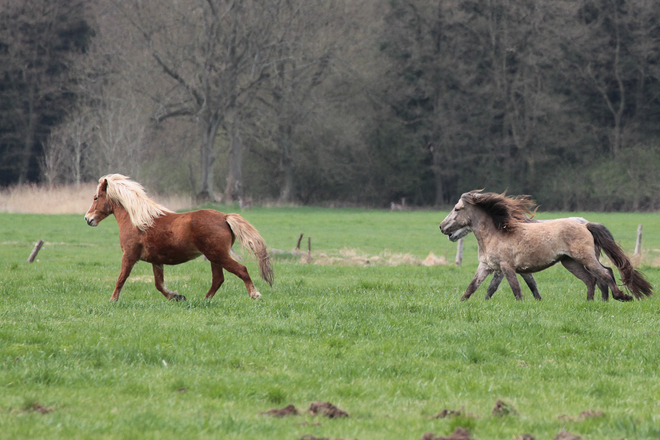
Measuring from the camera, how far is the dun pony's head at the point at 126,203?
11.6 m

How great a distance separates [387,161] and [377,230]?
90.3 feet

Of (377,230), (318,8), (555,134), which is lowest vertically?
(377,230)

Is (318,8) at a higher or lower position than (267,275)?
higher

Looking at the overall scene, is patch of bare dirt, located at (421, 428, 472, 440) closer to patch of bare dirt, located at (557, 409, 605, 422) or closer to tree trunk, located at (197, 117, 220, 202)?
patch of bare dirt, located at (557, 409, 605, 422)

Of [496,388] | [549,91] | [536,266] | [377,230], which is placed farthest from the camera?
[549,91]

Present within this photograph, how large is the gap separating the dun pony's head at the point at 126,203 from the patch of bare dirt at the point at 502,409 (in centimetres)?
714

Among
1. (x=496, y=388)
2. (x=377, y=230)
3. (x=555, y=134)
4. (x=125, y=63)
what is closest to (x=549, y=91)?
(x=555, y=134)

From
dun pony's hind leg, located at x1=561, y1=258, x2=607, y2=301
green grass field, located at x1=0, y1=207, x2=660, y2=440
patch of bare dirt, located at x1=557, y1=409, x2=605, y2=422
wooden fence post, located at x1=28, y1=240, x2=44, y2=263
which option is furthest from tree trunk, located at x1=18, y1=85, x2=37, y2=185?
patch of bare dirt, located at x1=557, y1=409, x2=605, y2=422

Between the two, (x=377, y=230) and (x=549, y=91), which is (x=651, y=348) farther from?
(x=549, y=91)

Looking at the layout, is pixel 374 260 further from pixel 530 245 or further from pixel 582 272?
pixel 530 245

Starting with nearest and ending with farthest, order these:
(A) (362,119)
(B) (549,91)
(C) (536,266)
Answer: (C) (536,266)
(B) (549,91)
(A) (362,119)

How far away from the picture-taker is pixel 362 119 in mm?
65375

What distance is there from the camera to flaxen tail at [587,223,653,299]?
459 inches

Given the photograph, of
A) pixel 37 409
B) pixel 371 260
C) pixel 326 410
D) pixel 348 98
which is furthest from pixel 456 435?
pixel 348 98
